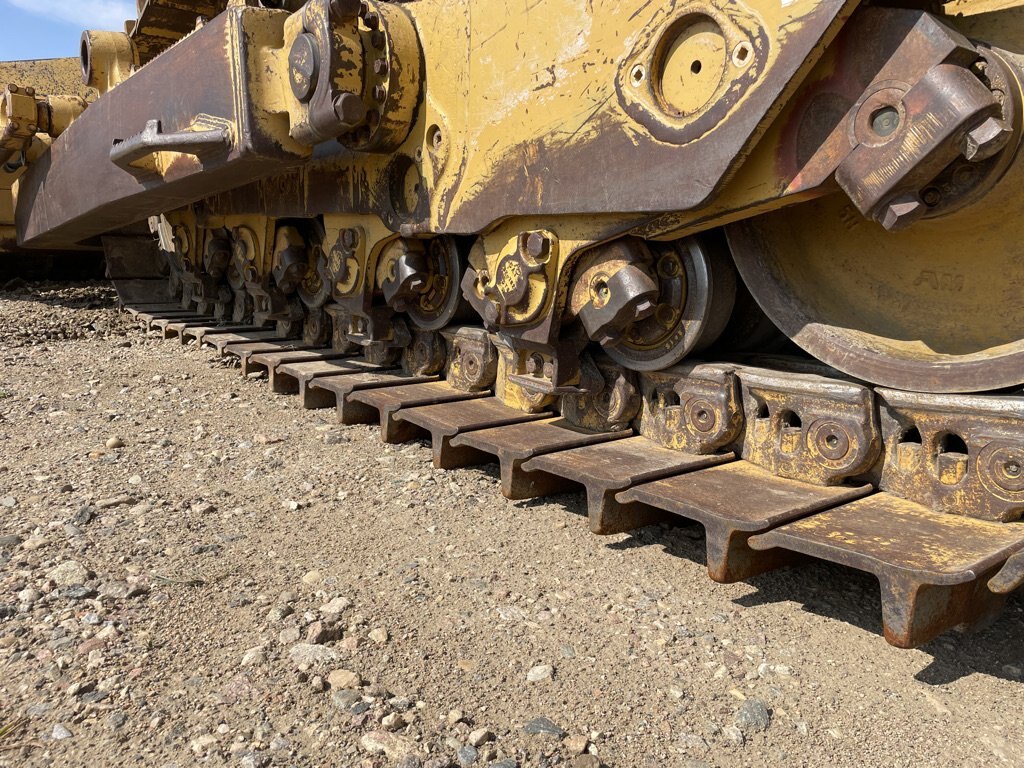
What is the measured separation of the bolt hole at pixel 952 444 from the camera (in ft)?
7.09

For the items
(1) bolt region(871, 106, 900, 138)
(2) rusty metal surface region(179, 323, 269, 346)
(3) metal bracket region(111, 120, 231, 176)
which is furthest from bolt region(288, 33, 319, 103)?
(2) rusty metal surface region(179, 323, 269, 346)

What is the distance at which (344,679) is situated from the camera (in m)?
1.79

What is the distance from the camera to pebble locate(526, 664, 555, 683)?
1.83m

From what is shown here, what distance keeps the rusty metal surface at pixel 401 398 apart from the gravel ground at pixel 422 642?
12.7 inches

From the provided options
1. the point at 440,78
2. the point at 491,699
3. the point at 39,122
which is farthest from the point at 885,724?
the point at 39,122

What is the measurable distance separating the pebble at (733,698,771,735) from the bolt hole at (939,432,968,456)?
86cm

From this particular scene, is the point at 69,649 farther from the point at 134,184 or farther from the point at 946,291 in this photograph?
the point at 134,184

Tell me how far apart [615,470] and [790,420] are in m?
0.54

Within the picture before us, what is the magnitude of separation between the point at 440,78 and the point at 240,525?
1807mm

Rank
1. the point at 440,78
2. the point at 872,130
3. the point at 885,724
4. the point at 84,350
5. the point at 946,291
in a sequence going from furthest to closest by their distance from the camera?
the point at 84,350 < the point at 440,78 < the point at 946,291 < the point at 872,130 < the point at 885,724

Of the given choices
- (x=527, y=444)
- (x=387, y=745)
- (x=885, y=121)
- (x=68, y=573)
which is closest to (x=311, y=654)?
(x=387, y=745)

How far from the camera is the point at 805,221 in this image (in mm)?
2613

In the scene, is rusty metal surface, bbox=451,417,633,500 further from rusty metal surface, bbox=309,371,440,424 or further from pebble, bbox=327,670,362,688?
pebble, bbox=327,670,362,688

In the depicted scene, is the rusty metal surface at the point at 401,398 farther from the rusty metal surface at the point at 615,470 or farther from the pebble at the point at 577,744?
the pebble at the point at 577,744
